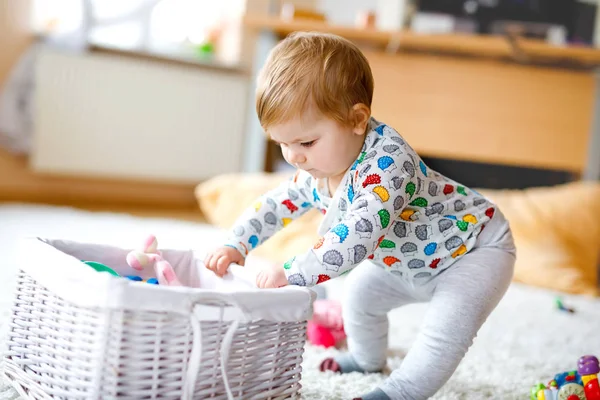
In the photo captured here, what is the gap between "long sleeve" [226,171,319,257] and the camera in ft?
3.28

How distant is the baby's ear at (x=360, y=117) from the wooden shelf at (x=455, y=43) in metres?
1.45

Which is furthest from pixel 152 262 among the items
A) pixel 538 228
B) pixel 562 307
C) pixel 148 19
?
pixel 148 19

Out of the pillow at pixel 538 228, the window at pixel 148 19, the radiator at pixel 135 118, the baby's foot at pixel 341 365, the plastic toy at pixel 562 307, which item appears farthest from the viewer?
the window at pixel 148 19

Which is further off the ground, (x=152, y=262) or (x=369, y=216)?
(x=369, y=216)

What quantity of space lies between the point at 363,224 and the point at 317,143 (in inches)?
4.8

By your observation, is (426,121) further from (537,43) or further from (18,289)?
(18,289)

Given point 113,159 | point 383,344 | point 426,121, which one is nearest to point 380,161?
point 383,344

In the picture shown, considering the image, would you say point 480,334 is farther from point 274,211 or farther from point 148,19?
point 148,19

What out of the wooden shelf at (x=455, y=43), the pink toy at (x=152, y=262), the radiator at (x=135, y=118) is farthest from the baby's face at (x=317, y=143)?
the radiator at (x=135, y=118)

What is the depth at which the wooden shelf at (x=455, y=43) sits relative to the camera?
7.38 ft

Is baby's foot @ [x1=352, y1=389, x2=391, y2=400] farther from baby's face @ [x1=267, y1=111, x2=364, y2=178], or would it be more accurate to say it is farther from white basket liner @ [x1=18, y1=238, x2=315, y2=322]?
baby's face @ [x1=267, y1=111, x2=364, y2=178]

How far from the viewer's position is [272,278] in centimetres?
83

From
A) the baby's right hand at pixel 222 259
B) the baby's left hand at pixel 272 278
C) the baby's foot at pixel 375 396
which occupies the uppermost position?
the baby's left hand at pixel 272 278

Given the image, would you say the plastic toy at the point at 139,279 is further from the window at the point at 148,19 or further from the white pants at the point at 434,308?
the window at the point at 148,19
